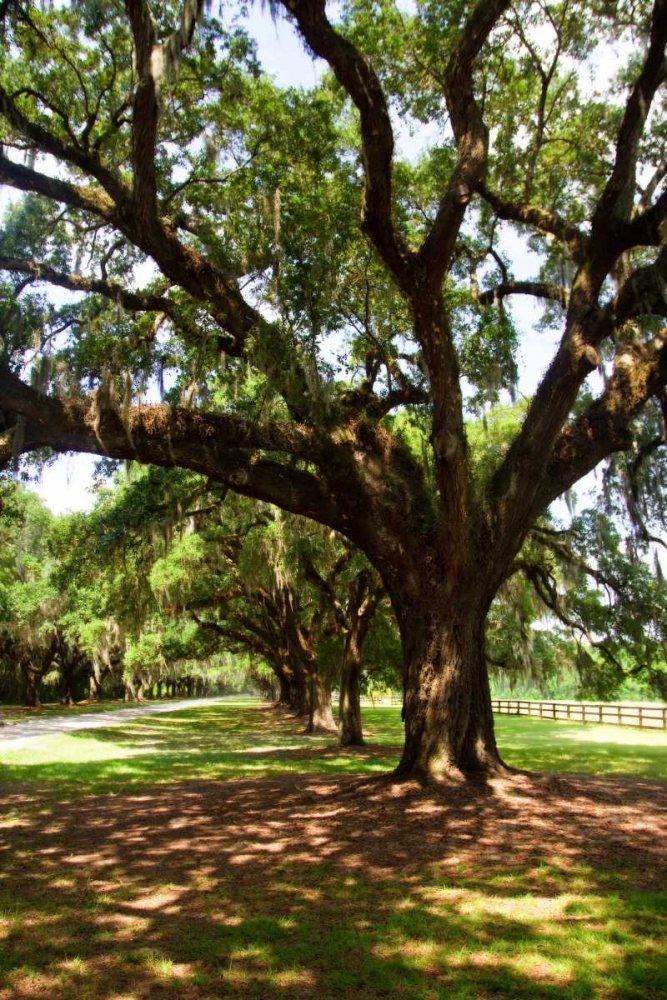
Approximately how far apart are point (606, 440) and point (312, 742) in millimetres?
12280

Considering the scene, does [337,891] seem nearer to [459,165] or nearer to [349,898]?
[349,898]

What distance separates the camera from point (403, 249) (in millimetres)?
7180

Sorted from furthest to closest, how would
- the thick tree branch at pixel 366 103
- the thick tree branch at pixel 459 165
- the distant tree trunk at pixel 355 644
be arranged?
the distant tree trunk at pixel 355 644
the thick tree branch at pixel 459 165
the thick tree branch at pixel 366 103

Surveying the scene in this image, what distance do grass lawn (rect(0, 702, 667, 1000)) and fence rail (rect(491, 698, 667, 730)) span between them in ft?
58.5

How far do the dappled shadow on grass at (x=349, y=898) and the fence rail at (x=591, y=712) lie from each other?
19.4 meters

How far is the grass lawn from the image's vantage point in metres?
3.25

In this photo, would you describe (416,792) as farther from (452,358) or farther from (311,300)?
(311,300)

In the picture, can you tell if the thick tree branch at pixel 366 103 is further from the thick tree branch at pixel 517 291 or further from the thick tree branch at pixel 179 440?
the thick tree branch at pixel 517 291

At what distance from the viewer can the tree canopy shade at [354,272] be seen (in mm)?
7156

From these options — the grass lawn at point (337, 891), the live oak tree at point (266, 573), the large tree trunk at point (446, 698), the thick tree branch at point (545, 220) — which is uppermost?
the thick tree branch at point (545, 220)

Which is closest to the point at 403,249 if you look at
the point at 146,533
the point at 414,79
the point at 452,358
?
the point at 452,358

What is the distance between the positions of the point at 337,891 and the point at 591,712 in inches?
1103

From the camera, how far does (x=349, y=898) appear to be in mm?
4426

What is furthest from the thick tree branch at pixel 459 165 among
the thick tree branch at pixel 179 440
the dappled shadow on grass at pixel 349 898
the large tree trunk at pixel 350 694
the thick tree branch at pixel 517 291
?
the large tree trunk at pixel 350 694
